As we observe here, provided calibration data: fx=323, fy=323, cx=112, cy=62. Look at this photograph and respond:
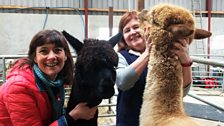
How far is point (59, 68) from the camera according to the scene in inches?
75.4

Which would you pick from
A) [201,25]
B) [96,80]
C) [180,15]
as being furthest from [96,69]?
[201,25]

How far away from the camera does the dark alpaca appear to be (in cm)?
158

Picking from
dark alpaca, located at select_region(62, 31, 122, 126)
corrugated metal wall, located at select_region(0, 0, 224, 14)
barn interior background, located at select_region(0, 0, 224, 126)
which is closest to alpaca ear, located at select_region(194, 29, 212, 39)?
dark alpaca, located at select_region(62, 31, 122, 126)

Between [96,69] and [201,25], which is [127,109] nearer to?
[96,69]

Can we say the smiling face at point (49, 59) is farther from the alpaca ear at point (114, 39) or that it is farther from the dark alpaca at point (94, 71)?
the alpaca ear at point (114, 39)

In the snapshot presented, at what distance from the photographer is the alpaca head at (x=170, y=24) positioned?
4.14ft

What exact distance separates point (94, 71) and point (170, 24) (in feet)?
1.69

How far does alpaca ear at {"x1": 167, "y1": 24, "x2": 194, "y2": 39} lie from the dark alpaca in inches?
17.8

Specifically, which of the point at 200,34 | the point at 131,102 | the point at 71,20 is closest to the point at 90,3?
the point at 71,20

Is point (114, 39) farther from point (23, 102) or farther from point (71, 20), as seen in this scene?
point (71, 20)

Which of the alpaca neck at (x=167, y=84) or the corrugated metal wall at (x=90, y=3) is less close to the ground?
the corrugated metal wall at (x=90, y=3)

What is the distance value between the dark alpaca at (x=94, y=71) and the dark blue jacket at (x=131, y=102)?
27 centimetres

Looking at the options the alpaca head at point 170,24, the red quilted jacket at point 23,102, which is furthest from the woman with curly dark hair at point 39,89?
the alpaca head at point 170,24

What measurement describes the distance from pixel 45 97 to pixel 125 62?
0.51 m
